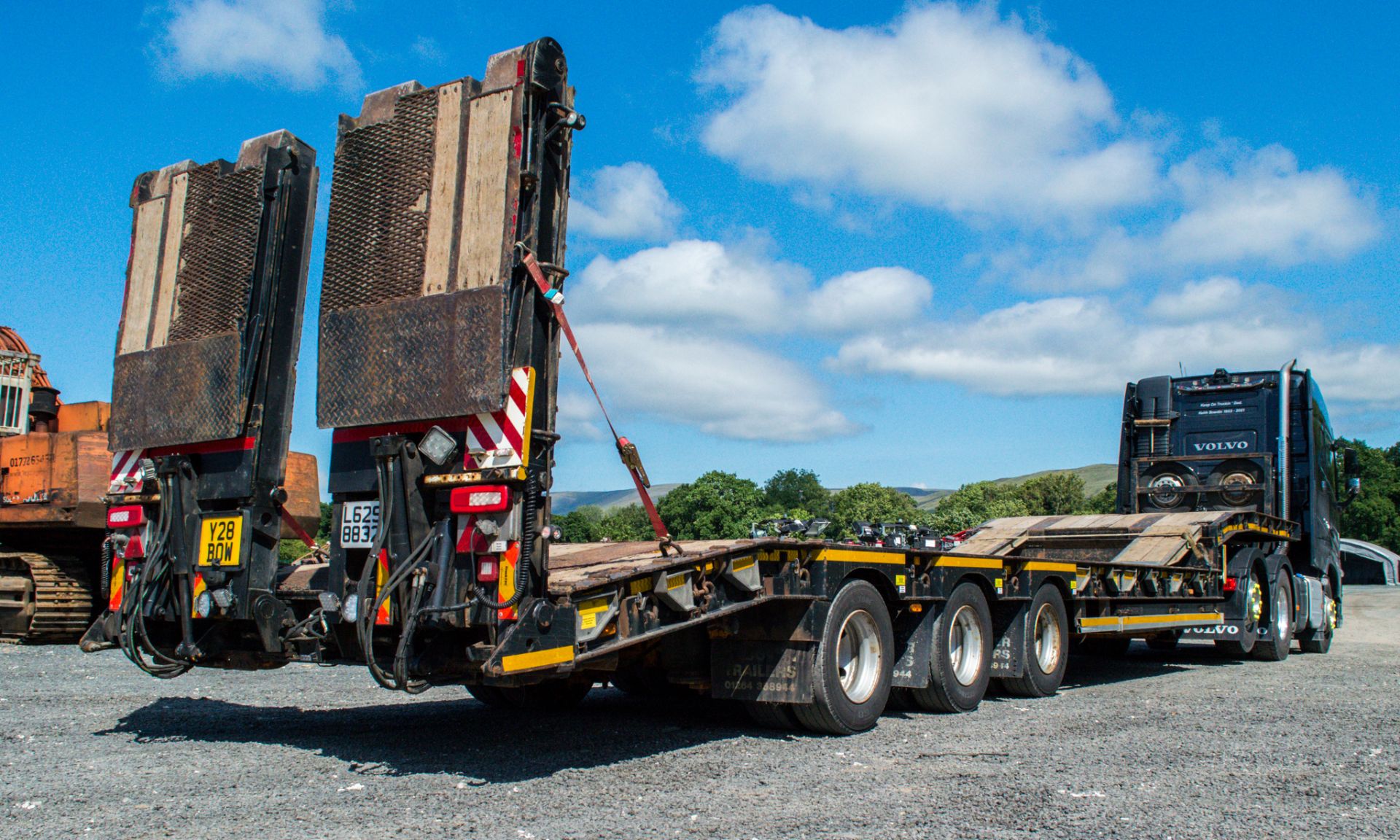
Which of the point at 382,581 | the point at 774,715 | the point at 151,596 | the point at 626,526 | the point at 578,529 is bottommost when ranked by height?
the point at 774,715

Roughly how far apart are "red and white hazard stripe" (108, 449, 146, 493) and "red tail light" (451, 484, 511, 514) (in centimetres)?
290

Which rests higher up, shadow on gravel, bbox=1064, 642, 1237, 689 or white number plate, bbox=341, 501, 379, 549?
white number plate, bbox=341, 501, 379, 549

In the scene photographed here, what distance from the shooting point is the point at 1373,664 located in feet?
47.5

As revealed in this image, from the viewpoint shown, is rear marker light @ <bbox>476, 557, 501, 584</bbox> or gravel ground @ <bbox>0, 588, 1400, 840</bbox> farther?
rear marker light @ <bbox>476, 557, 501, 584</bbox>

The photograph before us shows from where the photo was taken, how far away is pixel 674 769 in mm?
6875

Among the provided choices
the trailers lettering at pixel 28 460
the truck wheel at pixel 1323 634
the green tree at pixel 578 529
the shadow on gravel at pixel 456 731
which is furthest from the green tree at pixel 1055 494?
the shadow on gravel at pixel 456 731

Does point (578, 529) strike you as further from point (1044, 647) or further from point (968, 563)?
point (968, 563)

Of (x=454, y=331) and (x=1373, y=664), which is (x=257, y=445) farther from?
(x=1373, y=664)

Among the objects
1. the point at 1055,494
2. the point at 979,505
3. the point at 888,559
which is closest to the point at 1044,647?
the point at 888,559

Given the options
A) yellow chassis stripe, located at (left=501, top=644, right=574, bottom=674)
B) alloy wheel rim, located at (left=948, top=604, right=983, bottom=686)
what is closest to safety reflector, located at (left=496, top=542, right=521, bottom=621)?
yellow chassis stripe, located at (left=501, top=644, right=574, bottom=674)

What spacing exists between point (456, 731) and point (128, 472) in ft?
9.78

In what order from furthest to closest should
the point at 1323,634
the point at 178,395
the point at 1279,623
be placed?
the point at 1323,634 < the point at 1279,623 < the point at 178,395

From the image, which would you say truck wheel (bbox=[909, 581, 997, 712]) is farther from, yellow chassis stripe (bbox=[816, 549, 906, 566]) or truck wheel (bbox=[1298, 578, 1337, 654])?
truck wheel (bbox=[1298, 578, 1337, 654])

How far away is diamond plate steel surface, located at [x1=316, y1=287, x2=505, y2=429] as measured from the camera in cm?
627
